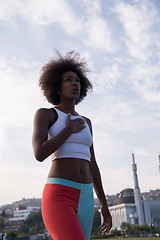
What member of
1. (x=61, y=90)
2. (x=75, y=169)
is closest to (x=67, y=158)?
(x=75, y=169)

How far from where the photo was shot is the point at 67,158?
2193mm

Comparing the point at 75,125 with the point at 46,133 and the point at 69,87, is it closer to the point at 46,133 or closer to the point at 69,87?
the point at 46,133

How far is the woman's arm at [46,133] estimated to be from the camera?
2041 mm

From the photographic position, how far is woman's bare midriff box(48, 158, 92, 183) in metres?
2.13

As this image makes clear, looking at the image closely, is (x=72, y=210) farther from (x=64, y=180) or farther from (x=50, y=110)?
(x=50, y=110)

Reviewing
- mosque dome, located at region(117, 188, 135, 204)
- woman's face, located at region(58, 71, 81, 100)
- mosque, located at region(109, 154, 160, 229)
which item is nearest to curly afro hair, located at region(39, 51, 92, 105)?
woman's face, located at region(58, 71, 81, 100)

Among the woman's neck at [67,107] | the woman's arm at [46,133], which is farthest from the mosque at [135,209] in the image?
the woman's arm at [46,133]

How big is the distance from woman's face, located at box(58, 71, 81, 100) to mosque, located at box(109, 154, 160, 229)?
62850 mm

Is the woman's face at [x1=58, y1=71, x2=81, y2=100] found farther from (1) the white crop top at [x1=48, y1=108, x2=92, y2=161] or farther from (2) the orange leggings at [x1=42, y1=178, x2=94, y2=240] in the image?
(2) the orange leggings at [x1=42, y1=178, x2=94, y2=240]

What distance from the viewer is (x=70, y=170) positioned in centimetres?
215

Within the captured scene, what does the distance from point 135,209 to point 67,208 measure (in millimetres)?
65996

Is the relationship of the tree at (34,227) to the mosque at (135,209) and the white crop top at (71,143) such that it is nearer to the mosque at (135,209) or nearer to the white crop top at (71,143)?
the mosque at (135,209)

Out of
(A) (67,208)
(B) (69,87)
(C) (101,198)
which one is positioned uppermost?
(B) (69,87)

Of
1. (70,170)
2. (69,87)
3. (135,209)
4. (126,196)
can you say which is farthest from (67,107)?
(126,196)
